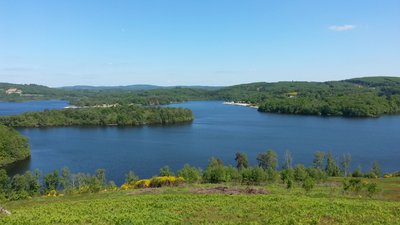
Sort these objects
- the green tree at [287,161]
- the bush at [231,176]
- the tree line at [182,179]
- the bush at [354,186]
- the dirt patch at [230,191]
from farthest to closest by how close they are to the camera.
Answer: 1. the green tree at [287,161]
2. the bush at [231,176]
3. the tree line at [182,179]
4. the bush at [354,186]
5. the dirt patch at [230,191]

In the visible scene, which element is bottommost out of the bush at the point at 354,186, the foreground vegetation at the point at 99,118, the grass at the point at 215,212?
the foreground vegetation at the point at 99,118

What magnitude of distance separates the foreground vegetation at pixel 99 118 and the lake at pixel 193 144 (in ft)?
28.8

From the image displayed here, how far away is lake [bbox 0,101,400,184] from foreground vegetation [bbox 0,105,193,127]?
876 cm

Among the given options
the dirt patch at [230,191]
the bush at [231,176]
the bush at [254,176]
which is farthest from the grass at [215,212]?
the bush at [254,176]

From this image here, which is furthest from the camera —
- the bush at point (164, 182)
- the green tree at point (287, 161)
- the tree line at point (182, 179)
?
the green tree at point (287, 161)

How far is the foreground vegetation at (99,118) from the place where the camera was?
5146 inches

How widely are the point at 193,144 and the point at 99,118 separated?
208 feet

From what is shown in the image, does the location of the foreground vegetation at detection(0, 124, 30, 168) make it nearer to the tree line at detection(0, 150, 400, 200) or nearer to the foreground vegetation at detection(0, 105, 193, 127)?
the tree line at detection(0, 150, 400, 200)

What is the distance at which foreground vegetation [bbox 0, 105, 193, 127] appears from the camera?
13070cm

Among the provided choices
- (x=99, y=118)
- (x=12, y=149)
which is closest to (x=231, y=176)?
(x=12, y=149)

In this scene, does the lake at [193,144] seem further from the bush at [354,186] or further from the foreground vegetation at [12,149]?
the bush at [354,186]

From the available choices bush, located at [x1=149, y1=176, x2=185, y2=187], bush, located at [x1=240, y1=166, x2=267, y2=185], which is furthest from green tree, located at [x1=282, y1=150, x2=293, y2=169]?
bush, located at [x1=149, y1=176, x2=185, y2=187]

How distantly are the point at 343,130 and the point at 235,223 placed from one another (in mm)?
99479

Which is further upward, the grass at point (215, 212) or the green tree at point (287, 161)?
the grass at point (215, 212)
